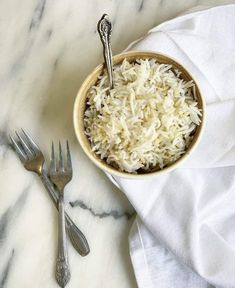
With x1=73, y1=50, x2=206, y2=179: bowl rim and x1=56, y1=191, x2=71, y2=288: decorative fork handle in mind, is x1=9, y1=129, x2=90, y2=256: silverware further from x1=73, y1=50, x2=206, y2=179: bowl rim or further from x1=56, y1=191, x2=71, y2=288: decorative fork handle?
x1=73, y1=50, x2=206, y2=179: bowl rim

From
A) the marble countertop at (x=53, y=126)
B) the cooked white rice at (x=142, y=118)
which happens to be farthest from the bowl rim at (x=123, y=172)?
the marble countertop at (x=53, y=126)

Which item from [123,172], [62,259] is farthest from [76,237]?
[123,172]

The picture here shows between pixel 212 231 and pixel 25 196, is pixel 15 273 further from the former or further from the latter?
pixel 212 231

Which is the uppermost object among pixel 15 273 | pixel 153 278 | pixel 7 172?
pixel 7 172

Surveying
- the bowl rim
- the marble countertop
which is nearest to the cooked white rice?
the bowl rim

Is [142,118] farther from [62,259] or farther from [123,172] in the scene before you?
[62,259]

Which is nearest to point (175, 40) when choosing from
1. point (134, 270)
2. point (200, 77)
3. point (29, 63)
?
point (200, 77)
